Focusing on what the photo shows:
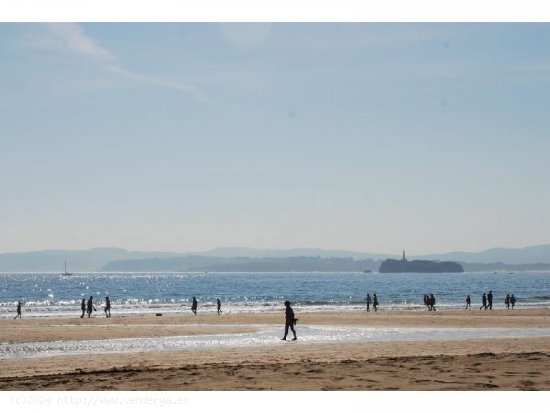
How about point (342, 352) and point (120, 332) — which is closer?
point (342, 352)

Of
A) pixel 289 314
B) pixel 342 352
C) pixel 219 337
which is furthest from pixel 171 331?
pixel 342 352

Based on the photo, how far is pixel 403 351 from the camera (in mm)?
22859

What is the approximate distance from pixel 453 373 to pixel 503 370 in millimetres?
1101

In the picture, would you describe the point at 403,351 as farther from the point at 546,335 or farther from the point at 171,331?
the point at 171,331

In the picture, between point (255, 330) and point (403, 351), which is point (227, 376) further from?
point (255, 330)

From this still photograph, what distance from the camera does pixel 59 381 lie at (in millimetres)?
13195

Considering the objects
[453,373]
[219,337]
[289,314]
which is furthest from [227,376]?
[219,337]

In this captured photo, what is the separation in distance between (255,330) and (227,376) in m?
22.5

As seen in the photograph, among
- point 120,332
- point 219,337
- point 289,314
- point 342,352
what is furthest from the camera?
point 120,332

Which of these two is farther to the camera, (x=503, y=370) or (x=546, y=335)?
(x=546, y=335)

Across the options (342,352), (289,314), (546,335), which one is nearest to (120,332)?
(289,314)
